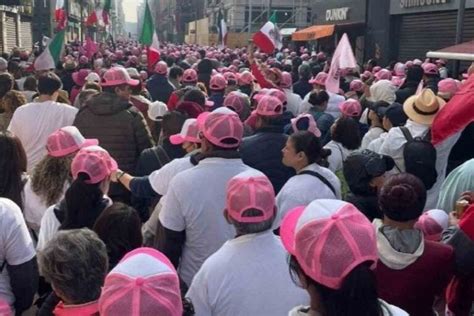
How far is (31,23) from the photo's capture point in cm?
3897

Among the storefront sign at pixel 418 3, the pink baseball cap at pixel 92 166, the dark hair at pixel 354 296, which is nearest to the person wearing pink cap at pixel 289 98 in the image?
the pink baseball cap at pixel 92 166

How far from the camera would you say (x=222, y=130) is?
4.06 meters

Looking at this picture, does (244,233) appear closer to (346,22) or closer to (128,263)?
(128,263)

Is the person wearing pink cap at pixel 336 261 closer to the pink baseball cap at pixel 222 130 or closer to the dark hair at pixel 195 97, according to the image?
the pink baseball cap at pixel 222 130

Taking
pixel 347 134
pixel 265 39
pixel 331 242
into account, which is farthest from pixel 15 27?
pixel 331 242

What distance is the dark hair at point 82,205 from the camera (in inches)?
149

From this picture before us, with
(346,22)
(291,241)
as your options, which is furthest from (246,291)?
(346,22)

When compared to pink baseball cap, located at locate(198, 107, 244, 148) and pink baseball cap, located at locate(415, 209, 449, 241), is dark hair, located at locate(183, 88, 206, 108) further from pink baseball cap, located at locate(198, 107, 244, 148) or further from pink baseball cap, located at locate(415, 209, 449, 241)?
pink baseball cap, located at locate(415, 209, 449, 241)

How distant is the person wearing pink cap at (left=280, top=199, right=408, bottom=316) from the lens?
2.04 metres

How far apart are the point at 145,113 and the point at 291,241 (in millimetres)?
5399

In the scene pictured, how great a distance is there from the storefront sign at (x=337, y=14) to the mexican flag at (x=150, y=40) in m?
17.8

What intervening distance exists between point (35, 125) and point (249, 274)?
363 centimetres

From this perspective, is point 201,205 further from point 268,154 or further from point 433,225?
point 268,154

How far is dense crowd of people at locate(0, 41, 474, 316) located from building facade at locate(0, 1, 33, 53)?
2512 centimetres
